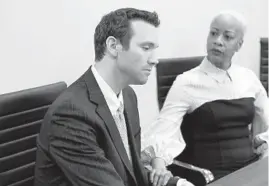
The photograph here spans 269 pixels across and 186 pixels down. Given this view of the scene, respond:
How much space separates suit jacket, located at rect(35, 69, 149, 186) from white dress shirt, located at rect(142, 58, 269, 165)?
63cm

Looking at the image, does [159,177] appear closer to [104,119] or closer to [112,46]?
[104,119]

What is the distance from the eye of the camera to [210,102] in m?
2.14

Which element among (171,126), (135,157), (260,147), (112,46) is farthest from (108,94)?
(260,147)

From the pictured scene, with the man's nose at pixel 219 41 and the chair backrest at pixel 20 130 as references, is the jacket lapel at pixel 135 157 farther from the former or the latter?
the man's nose at pixel 219 41

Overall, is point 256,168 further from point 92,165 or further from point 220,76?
point 220,76

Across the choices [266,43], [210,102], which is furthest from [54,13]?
[266,43]

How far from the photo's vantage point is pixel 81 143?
1266mm

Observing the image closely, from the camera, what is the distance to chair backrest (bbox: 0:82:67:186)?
152 centimetres

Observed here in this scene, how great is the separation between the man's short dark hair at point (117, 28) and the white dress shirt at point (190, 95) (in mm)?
647

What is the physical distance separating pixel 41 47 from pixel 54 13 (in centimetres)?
17

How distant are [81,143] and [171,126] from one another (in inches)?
35.2

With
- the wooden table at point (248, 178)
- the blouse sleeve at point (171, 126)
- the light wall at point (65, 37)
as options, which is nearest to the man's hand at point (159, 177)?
the wooden table at point (248, 178)

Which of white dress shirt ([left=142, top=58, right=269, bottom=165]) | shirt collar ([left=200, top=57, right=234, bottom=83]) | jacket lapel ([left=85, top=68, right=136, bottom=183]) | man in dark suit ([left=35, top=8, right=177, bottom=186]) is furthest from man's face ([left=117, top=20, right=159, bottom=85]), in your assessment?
shirt collar ([left=200, top=57, right=234, bottom=83])

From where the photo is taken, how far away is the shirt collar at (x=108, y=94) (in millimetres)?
1435
